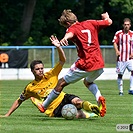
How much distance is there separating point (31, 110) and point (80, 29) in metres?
2.67

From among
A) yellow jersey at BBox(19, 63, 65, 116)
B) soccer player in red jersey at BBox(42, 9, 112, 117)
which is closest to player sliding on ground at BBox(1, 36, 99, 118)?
yellow jersey at BBox(19, 63, 65, 116)

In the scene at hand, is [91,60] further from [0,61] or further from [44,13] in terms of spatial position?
[44,13]

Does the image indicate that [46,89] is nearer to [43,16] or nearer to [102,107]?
[102,107]

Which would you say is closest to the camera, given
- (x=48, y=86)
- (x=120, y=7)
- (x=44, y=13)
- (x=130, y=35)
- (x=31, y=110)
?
(x=48, y=86)

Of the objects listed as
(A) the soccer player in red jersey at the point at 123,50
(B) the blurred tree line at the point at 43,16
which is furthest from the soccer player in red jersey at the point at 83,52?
(B) the blurred tree line at the point at 43,16

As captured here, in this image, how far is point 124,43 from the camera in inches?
706

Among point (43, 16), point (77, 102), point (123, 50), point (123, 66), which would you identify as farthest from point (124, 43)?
point (43, 16)

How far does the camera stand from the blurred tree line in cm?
4222

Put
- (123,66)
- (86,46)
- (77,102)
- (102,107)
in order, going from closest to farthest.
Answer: (102,107)
(86,46)
(77,102)
(123,66)

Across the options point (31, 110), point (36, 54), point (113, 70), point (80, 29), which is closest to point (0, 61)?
point (36, 54)

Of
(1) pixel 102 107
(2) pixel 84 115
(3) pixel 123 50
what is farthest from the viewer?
(3) pixel 123 50

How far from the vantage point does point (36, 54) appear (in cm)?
3034

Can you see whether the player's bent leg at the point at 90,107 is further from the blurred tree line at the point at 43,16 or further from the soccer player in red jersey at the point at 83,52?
the blurred tree line at the point at 43,16

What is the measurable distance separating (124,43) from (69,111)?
767 centimetres
